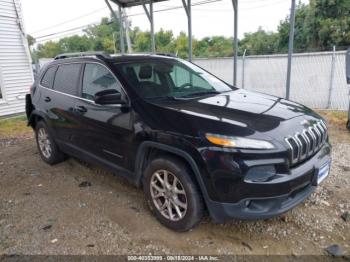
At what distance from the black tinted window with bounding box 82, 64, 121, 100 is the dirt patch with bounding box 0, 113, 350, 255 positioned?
1299mm

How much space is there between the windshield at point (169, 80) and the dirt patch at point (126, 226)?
1.35 meters

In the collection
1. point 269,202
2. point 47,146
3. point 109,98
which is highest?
point 109,98

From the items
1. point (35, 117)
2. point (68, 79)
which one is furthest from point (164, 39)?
point (68, 79)

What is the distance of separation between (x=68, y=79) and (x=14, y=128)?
16.3 feet

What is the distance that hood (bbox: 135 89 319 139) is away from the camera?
2.31m

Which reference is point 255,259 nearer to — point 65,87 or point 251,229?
point 251,229

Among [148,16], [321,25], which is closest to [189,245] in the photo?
[148,16]

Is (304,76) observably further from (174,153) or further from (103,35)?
(103,35)

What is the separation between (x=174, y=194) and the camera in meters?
2.64

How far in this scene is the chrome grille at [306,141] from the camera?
2293mm

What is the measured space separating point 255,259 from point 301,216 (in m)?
0.87

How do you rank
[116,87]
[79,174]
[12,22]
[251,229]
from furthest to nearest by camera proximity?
[12,22] < [79,174] < [116,87] < [251,229]

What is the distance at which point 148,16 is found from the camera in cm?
810

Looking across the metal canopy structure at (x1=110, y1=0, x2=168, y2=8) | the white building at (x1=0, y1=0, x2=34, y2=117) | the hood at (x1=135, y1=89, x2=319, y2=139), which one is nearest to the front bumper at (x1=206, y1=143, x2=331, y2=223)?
the hood at (x1=135, y1=89, x2=319, y2=139)
